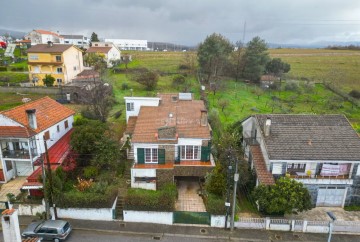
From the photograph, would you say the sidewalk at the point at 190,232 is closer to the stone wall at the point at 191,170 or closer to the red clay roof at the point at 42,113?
the stone wall at the point at 191,170

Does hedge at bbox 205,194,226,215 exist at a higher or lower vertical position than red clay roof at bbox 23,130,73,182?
lower

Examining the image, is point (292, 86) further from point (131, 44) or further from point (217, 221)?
point (131, 44)

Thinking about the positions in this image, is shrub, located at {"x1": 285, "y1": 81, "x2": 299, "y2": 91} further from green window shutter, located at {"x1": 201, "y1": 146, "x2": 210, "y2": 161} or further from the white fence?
the white fence

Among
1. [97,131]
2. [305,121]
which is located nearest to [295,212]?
[305,121]

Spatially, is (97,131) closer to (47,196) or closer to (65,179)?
(65,179)

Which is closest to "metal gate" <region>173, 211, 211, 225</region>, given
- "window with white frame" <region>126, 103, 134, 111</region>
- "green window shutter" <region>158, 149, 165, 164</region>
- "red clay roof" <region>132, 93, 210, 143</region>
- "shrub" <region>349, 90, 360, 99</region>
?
"green window shutter" <region>158, 149, 165, 164</region>

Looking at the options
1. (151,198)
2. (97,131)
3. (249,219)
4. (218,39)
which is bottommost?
(249,219)
